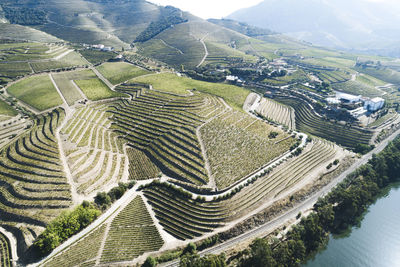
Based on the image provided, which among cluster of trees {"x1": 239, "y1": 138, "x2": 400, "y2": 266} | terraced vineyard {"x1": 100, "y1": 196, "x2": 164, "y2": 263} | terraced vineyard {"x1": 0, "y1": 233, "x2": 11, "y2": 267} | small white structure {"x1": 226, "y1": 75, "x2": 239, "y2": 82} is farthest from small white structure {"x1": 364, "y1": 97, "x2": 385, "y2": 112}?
terraced vineyard {"x1": 0, "y1": 233, "x2": 11, "y2": 267}

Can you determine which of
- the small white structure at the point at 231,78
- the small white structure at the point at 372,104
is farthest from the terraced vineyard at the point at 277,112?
the small white structure at the point at 372,104

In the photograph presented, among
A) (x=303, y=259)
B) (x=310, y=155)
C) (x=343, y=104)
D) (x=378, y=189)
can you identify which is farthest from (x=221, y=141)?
(x=343, y=104)

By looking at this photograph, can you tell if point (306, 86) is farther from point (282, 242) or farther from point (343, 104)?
point (282, 242)

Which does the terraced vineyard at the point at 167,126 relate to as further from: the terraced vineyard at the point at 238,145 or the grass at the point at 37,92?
the grass at the point at 37,92

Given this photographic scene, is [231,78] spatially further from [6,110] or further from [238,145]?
[6,110]

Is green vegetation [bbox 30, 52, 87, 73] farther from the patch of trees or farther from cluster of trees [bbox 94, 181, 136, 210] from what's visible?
the patch of trees

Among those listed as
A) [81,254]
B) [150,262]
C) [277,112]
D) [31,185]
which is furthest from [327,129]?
[31,185]
